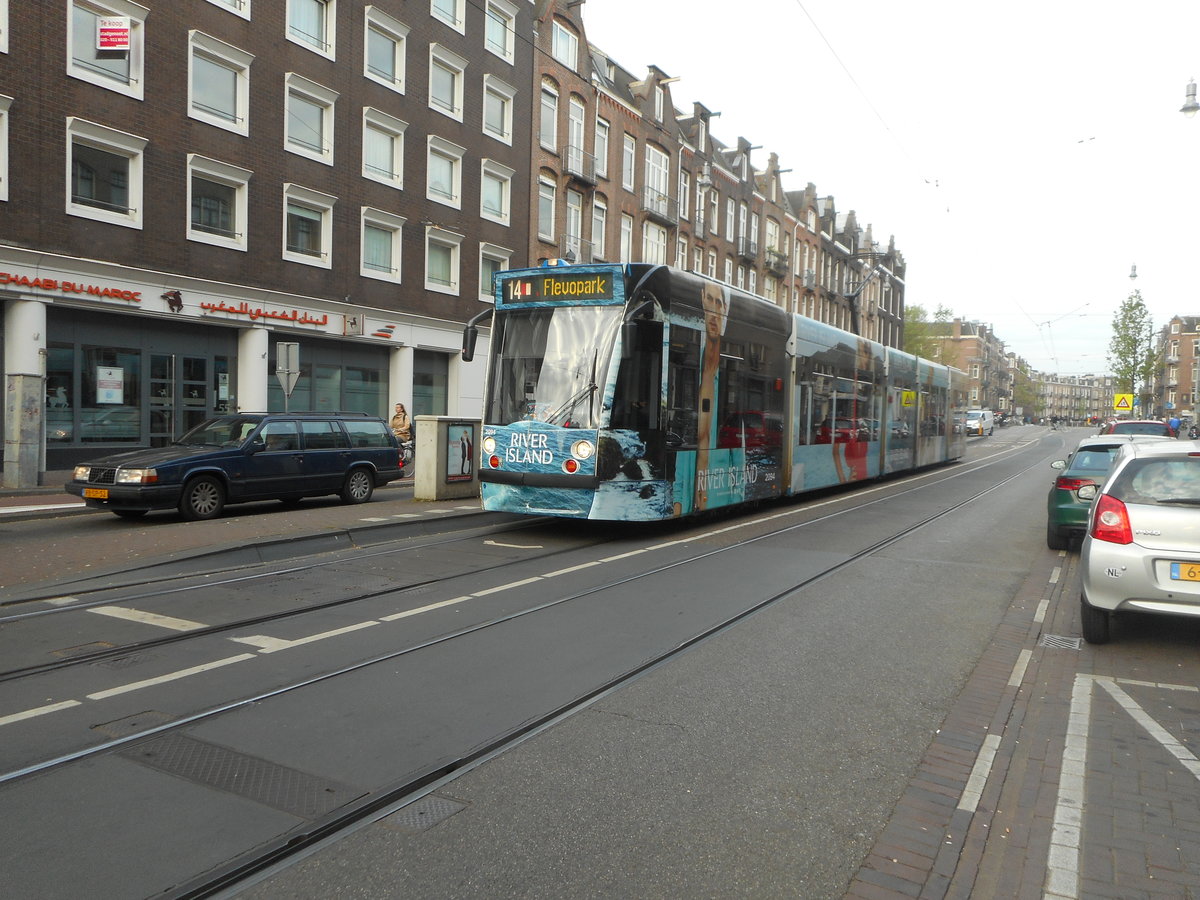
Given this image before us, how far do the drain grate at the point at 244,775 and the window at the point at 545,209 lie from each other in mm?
29251

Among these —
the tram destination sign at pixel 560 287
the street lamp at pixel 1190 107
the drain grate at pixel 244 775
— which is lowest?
the drain grate at pixel 244 775

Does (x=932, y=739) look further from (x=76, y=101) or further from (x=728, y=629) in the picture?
(x=76, y=101)

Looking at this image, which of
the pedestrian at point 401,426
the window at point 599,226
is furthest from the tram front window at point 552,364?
the window at point 599,226

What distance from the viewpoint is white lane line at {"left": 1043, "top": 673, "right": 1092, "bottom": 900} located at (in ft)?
10.6

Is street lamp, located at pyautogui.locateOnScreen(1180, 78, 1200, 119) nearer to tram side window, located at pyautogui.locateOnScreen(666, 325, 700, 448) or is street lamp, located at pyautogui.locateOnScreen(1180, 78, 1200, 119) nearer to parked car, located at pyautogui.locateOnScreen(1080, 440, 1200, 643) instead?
tram side window, located at pyautogui.locateOnScreen(666, 325, 700, 448)

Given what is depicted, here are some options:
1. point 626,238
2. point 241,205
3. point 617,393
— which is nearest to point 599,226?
point 626,238

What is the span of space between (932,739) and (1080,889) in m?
1.47

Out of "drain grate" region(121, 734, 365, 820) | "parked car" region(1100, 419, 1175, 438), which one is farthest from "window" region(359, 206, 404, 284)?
"drain grate" region(121, 734, 365, 820)

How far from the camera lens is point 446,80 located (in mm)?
28047

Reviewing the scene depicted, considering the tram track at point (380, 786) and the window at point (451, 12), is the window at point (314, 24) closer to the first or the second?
the window at point (451, 12)

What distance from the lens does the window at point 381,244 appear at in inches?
999

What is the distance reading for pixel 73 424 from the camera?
19.2 metres

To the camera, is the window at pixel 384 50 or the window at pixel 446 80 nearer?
the window at pixel 384 50

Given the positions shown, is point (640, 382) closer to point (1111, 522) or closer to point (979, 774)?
point (1111, 522)
